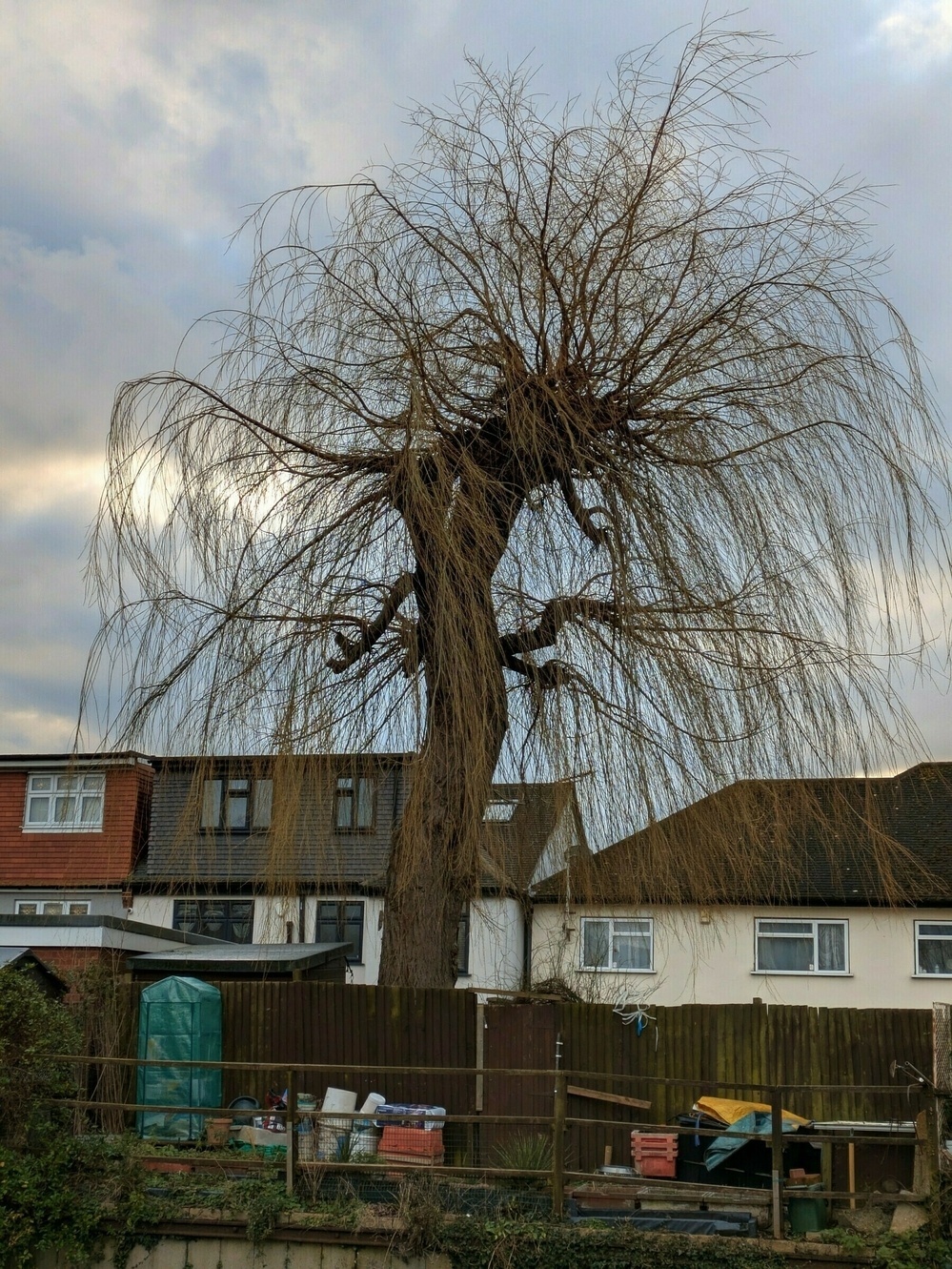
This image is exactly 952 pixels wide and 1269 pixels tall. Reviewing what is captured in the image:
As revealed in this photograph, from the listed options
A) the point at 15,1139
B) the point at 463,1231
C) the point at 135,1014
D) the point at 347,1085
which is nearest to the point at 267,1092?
the point at 347,1085

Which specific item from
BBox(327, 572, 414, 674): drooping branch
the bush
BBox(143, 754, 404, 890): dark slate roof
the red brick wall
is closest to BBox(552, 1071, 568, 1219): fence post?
BBox(143, 754, 404, 890): dark slate roof

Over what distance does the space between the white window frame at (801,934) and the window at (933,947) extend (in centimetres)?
112

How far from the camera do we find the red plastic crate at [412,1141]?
9633mm

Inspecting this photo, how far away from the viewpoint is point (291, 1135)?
29.7 feet

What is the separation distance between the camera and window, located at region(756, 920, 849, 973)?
20641mm

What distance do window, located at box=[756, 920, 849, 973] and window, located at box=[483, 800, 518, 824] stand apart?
13113 mm

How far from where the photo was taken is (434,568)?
832 cm

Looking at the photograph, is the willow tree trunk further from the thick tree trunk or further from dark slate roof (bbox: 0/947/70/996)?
dark slate roof (bbox: 0/947/70/996)

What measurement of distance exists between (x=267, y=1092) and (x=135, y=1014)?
1672 millimetres

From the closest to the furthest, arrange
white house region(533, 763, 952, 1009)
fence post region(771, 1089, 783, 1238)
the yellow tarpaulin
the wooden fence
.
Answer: fence post region(771, 1089, 783, 1238)
the yellow tarpaulin
the wooden fence
white house region(533, 763, 952, 1009)

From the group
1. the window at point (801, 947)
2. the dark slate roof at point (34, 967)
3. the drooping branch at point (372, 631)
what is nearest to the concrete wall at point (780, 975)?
the window at point (801, 947)

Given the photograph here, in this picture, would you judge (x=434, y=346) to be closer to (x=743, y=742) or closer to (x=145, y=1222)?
(x=743, y=742)

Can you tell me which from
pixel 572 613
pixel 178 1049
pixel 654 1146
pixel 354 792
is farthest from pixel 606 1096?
pixel 572 613

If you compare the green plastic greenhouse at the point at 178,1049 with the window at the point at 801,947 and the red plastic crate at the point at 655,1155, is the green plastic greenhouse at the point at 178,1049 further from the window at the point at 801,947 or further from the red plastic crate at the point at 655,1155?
the window at the point at 801,947
